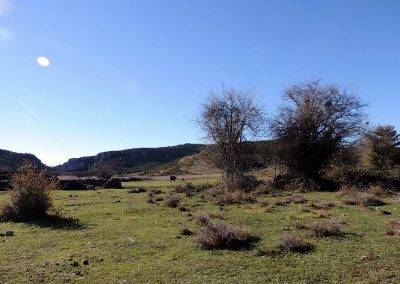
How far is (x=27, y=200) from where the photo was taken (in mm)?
19109

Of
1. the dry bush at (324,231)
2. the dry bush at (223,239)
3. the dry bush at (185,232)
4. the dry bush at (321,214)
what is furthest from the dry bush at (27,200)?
the dry bush at (324,231)

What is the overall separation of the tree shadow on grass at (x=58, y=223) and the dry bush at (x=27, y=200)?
24.9 inches

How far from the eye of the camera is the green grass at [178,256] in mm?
8994

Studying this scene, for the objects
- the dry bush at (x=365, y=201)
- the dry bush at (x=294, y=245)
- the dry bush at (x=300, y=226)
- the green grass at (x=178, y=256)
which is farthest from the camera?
the dry bush at (x=365, y=201)

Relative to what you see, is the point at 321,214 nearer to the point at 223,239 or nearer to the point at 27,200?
the point at 223,239

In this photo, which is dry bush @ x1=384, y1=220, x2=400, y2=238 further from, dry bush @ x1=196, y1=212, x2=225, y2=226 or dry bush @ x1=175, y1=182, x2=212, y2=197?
dry bush @ x1=175, y1=182, x2=212, y2=197

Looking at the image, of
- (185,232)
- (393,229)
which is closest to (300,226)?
(393,229)

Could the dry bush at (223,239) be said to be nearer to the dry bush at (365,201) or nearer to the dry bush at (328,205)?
the dry bush at (328,205)

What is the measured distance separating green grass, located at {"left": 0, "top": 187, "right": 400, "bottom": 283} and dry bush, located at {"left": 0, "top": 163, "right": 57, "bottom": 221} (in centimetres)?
193

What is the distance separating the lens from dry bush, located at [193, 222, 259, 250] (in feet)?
37.7

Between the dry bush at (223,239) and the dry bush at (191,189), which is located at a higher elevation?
the dry bush at (191,189)

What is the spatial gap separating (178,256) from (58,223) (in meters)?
8.27

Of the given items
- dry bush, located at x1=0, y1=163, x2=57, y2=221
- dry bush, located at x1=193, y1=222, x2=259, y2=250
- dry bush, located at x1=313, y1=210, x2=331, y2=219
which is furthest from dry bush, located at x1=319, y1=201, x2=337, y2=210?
dry bush, located at x1=0, y1=163, x2=57, y2=221

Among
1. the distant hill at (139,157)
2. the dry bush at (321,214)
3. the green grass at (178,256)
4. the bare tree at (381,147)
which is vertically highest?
the distant hill at (139,157)
